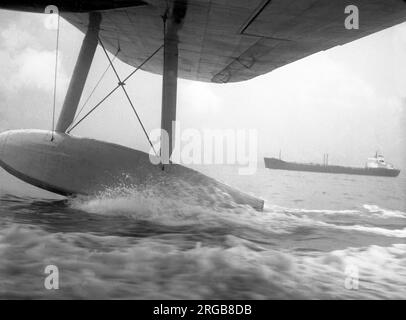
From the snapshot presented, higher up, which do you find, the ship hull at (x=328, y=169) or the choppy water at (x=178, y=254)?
the ship hull at (x=328, y=169)

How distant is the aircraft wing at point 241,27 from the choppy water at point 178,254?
15.1 ft

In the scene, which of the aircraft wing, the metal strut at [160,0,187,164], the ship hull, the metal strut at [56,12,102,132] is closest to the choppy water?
the metal strut at [160,0,187,164]

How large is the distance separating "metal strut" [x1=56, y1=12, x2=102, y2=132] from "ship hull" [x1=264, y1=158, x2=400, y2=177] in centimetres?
9559

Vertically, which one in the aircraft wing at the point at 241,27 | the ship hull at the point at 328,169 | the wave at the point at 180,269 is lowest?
the wave at the point at 180,269

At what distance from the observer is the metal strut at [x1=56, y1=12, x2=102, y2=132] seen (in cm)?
974

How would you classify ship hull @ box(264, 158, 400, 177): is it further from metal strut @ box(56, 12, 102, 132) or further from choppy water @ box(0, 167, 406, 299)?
metal strut @ box(56, 12, 102, 132)

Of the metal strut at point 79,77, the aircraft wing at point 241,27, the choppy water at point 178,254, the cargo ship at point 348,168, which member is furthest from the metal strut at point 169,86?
the cargo ship at point 348,168

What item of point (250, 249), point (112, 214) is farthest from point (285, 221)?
point (112, 214)

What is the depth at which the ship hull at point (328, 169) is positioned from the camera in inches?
3863

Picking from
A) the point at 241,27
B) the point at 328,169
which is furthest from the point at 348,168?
the point at 241,27

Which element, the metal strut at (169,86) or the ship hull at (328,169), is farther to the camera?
the ship hull at (328,169)

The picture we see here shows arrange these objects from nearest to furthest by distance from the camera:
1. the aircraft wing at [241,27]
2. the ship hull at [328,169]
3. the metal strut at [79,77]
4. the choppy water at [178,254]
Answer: the choppy water at [178,254] < the aircraft wing at [241,27] < the metal strut at [79,77] < the ship hull at [328,169]

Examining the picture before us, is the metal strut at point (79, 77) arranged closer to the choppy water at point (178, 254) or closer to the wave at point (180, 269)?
the choppy water at point (178, 254)
